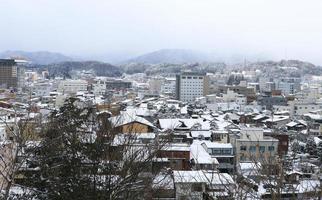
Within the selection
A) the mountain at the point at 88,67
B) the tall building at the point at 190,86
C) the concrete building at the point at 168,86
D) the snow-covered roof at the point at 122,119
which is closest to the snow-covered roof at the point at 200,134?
the snow-covered roof at the point at 122,119

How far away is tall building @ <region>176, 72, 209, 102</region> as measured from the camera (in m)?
29.4

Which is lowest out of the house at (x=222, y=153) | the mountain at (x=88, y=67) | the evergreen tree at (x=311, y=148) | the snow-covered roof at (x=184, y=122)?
the evergreen tree at (x=311, y=148)

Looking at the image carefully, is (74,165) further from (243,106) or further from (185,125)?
(243,106)

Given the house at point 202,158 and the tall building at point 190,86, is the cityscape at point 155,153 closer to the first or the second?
the house at point 202,158

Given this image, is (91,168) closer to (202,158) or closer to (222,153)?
(202,158)

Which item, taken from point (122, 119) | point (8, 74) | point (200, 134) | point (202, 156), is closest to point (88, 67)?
point (8, 74)

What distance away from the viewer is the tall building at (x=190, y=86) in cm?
2938

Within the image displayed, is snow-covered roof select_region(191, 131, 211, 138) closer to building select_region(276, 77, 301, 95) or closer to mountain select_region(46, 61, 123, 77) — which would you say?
building select_region(276, 77, 301, 95)

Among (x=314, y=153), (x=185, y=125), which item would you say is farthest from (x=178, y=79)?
(x=314, y=153)

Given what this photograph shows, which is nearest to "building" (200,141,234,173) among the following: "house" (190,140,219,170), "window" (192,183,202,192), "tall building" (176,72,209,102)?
"house" (190,140,219,170)

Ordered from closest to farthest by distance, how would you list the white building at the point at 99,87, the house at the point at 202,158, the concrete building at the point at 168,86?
the house at the point at 202,158
the white building at the point at 99,87
the concrete building at the point at 168,86

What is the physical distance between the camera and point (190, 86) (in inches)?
1172

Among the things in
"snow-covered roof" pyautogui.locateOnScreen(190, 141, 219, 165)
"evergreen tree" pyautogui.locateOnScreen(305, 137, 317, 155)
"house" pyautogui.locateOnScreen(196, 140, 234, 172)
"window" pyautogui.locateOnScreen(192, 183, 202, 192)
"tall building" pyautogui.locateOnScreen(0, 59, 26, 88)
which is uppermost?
"tall building" pyautogui.locateOnScreen(0, 59, 26, 88)

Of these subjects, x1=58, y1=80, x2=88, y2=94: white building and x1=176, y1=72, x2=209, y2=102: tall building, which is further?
x1=58, y1=80, x2=88, y2=94: white building
